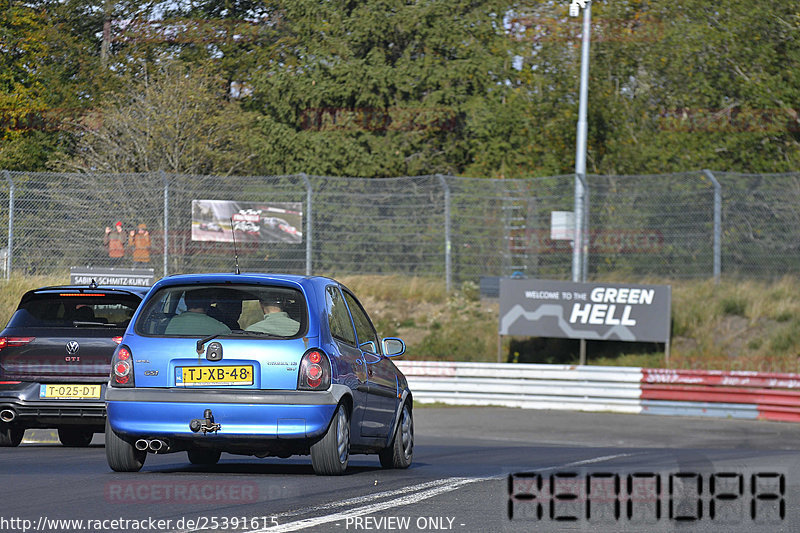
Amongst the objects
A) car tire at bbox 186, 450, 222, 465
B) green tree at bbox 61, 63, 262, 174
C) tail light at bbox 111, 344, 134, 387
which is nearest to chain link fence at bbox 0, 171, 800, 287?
green tree at bbox 61, 63, 262, 174

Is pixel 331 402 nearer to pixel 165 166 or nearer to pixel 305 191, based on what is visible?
pixel 305 191

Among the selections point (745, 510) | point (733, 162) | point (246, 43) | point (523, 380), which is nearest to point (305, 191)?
point (523, 380)

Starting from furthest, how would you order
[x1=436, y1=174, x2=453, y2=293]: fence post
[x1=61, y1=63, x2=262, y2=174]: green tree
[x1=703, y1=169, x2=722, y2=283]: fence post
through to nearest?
[x1=61, y1=63, x2=262, y2=174]: green tree → [x1=436, y1=174, x2=453, y2=293]: fence post → [x1=703, y1=169, x2=722, y2=283]: fence post

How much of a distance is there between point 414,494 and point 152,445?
6.68 feet

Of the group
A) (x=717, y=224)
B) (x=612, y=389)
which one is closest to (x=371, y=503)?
(x=612, y=389)

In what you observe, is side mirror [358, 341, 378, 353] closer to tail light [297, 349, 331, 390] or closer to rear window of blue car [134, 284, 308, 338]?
rear window of blue car [134, 284, 308, 338]

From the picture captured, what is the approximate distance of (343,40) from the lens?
125 ft

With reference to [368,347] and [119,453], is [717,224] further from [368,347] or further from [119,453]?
[119,453]

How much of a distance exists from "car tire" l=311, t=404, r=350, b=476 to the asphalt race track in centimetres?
12

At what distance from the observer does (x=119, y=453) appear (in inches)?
354

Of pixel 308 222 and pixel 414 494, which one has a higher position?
pixel 308 222

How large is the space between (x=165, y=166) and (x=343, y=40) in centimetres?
867

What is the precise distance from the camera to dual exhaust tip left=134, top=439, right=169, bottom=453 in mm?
8820

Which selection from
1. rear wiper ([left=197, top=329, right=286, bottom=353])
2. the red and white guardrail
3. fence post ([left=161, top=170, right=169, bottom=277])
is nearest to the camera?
rear wiper ([left=197, top=329, right=286, bottom=353])
